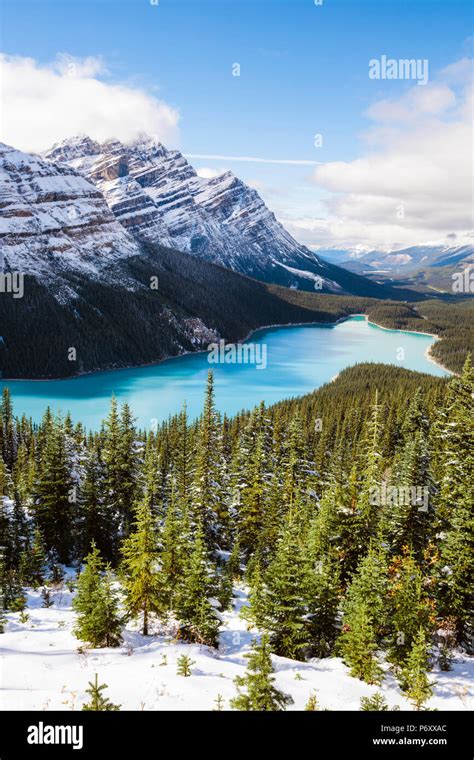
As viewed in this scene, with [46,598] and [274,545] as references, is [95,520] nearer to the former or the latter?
[46,598]

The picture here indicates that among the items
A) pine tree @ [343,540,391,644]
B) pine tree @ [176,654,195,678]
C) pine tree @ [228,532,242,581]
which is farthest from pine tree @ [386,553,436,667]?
pine tree @ [228,532,242,581]

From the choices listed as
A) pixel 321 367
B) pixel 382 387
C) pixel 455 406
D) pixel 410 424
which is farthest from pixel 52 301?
pixel 455 406

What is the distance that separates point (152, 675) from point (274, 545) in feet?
59.8

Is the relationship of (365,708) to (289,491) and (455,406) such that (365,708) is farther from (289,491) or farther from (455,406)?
(289,491)

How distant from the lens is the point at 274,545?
30.0 m

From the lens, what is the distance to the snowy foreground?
11.2m

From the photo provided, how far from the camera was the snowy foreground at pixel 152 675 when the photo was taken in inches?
443

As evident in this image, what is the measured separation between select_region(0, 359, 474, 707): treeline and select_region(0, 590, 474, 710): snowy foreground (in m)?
0.74

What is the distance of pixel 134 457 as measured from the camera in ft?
116

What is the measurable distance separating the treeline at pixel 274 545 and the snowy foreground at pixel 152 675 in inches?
29.1

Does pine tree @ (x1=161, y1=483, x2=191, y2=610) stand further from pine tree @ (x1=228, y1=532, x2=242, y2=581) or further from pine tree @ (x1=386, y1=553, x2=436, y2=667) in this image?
pine tree @ (x1=228, y1=532, x2=242, y2=581)

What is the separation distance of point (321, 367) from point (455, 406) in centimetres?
16834

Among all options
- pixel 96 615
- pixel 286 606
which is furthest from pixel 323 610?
pixel 96 615

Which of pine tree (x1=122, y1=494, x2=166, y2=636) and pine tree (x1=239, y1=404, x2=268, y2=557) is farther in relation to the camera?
pine tree (x1=239, y1=404, x2=268, y2=557)
